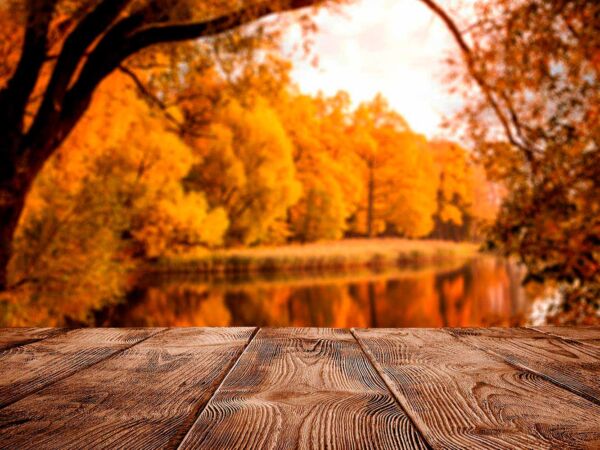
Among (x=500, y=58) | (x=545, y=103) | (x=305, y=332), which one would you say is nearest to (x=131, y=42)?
(x=500, y=58)

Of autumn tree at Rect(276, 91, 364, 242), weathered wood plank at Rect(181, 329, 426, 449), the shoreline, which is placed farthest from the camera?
autumn tree at Rect(276, 91, 364, 242)

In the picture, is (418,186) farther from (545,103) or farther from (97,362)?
(97,362)

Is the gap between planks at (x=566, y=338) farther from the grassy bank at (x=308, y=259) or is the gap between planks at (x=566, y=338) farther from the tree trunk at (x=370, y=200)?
the tree trunk at (x=370, y=200)

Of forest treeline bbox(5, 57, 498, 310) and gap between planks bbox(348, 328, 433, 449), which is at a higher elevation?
forest treeline bbox(5, 57, 498, 310)

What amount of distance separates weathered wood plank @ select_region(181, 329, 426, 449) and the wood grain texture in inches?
17.5

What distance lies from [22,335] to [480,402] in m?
1.71

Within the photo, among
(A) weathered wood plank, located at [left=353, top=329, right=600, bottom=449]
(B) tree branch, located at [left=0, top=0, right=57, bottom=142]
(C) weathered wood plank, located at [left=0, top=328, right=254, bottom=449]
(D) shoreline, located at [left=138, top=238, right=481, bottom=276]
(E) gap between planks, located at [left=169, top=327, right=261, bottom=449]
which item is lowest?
(D) shoreline, located at [left=138, top=238, right=481, bottom=276]

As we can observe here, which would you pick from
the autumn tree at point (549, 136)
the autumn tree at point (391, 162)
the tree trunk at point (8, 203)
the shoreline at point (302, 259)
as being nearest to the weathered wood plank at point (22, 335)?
the tree trunk at point (8, 203)

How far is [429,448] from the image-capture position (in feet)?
3.04

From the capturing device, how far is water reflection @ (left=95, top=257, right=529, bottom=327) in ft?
48.5

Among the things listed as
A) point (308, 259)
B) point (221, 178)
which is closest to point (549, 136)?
point (221, 178)

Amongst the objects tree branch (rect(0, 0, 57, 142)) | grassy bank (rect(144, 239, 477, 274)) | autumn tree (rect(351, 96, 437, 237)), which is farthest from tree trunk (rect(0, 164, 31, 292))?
autumn tree (rect(351, 96, 437, 237))

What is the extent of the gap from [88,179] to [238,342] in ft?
36.6

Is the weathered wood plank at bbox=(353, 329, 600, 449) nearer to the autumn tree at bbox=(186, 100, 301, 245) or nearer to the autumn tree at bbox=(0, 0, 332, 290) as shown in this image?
the autumn tree at bbox=(0, 0, 332, 290)
